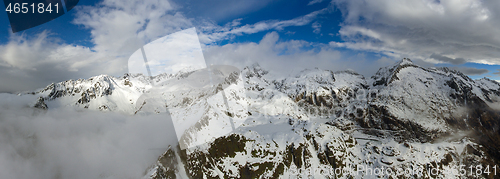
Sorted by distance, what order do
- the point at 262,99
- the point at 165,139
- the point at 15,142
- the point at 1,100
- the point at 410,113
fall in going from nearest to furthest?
the point at 15,142 → the point at 1,100 → the point at 165,139 → the point at 410,113 → the point at 262,99

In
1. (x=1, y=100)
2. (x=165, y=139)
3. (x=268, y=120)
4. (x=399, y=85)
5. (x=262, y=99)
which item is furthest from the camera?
(x=262, y=99)

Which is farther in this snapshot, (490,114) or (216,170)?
(490,114)

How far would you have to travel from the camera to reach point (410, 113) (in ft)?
380

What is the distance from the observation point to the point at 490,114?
101m

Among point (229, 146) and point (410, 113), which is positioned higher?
point (229, 146)

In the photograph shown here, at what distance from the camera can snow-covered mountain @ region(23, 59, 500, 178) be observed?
245 ft

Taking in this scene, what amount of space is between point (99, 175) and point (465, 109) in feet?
615

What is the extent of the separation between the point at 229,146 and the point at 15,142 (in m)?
73.5

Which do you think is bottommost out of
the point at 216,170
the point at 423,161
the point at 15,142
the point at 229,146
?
the point at 423,161

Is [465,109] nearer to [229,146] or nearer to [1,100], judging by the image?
[229,146]

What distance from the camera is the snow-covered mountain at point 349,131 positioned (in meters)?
74.8

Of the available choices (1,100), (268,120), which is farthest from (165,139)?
(1,100)

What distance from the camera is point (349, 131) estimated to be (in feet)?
395

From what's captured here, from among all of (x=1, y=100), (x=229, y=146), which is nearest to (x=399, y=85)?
(x=229, y=146)
